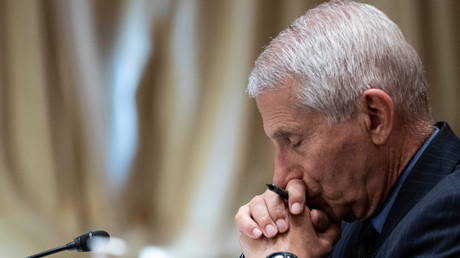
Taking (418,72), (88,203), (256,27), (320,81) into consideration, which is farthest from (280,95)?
(88,203)

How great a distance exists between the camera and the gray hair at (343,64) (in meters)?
1.57

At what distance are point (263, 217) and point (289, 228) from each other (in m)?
0.07

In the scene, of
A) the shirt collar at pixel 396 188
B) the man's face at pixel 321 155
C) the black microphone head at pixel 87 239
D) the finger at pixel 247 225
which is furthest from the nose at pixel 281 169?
the black microphone head at pixel 87 239

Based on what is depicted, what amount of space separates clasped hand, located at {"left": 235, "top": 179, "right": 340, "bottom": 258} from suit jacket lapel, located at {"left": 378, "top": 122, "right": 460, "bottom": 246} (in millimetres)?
145

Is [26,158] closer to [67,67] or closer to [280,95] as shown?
[67,67]

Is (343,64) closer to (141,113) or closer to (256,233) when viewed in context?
(256,233)

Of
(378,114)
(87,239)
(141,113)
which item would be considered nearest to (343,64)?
(378,114)

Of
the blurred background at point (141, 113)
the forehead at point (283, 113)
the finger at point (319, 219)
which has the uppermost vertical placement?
the blurred background at point (141, 113)

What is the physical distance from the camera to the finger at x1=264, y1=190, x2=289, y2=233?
5.62 feet

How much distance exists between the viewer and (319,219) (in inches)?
68.4

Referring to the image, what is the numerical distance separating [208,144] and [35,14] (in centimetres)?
81

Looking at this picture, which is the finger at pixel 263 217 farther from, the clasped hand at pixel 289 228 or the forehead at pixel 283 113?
the forehead at pixel 283 113

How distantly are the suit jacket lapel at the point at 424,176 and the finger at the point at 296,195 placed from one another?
0.62ft

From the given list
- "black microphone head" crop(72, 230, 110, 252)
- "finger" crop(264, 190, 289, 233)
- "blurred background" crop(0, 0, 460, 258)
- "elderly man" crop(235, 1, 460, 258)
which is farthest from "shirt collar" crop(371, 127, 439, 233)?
"blurred background" crop(0, 0, 460, 258)
